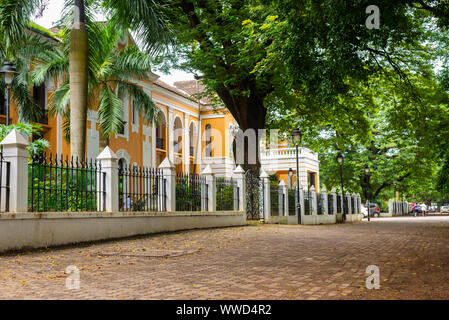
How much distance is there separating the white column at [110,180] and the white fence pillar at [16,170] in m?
2.19

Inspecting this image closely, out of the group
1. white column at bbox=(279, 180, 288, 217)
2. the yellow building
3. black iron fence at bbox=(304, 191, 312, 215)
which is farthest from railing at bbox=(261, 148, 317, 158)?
white column at bbox=(279, 180, 288, 217)

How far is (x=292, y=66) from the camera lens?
966cm

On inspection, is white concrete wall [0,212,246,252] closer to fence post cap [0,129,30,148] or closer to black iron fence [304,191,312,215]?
fence post cap [0,129,30,148]

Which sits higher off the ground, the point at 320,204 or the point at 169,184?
the point at 169,184

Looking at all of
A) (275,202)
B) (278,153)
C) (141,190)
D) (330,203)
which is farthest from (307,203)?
(278,153)

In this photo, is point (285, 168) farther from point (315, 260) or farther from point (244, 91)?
point (315, 260)

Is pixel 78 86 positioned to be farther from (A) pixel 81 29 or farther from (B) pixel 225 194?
(B) pixel 225 194

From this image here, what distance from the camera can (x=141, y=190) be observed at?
12.2 m

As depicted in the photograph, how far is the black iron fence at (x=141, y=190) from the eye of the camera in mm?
11672

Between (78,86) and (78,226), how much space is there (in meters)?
3.90

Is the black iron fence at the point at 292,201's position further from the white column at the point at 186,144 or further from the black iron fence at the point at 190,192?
the white column at the point at 186,144

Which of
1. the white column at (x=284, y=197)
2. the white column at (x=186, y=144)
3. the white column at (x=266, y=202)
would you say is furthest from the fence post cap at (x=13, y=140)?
the white column at (x=186, y=144)

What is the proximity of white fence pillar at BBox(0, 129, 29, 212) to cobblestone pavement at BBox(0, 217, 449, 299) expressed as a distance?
37.3 inches
